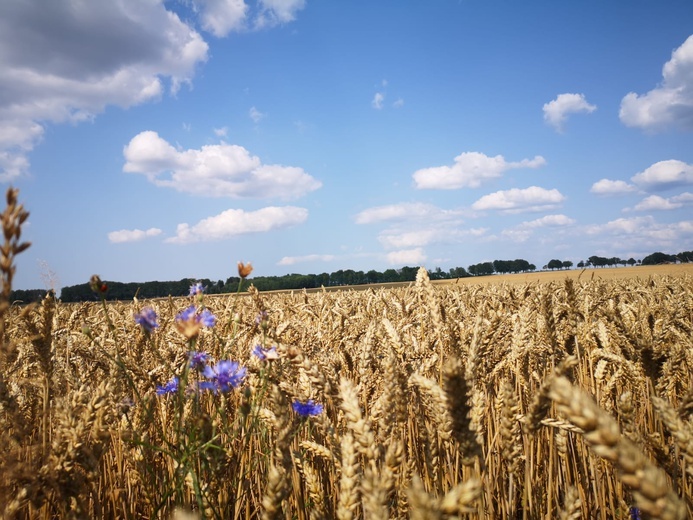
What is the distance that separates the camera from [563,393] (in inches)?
25.3

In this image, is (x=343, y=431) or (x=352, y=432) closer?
(x=352, y=432)

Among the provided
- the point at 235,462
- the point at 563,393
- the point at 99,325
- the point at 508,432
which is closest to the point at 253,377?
the point at 235,462

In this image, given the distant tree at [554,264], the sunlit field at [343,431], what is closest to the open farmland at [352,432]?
the sunlit field at [343,431]

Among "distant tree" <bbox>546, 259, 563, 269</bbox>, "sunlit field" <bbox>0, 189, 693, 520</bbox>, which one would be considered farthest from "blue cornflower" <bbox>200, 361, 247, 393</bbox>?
"distant tree" <bbox>546, 259, 563, 269</bbox>

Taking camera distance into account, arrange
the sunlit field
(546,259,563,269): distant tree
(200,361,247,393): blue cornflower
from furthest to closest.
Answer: (546,259,563,269): distant tree, (200,361,247,393): blue cornflower, the sunlit field

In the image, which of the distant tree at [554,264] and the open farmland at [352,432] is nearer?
the open farmland at [352,432]

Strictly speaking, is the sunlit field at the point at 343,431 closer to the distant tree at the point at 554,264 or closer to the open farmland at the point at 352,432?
the open farmland at the point at 352,432

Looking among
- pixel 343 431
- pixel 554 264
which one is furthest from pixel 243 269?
pixel 554 264

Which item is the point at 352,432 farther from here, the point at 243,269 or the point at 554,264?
the point at 554,264

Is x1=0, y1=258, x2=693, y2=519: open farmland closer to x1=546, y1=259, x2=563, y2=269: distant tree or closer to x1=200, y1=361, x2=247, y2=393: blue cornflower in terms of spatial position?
x1=200, y1=361, x2=247, y2=393: blue cornflower

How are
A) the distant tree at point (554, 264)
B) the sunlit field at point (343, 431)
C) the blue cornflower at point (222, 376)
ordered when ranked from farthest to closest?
1. the distant tree at point (554, 264)
2. the blue cornflower at point (222, 376)
3. the sunlit field at point (343, 431)

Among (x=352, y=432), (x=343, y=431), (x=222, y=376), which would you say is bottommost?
(x=343, y=431)

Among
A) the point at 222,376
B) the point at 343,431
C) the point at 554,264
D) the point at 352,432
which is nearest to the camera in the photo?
the point at 352,432

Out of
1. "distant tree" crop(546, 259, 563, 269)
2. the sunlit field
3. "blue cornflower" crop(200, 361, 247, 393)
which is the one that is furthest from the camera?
"distant tree" crop(546, 259, 563, 269)
